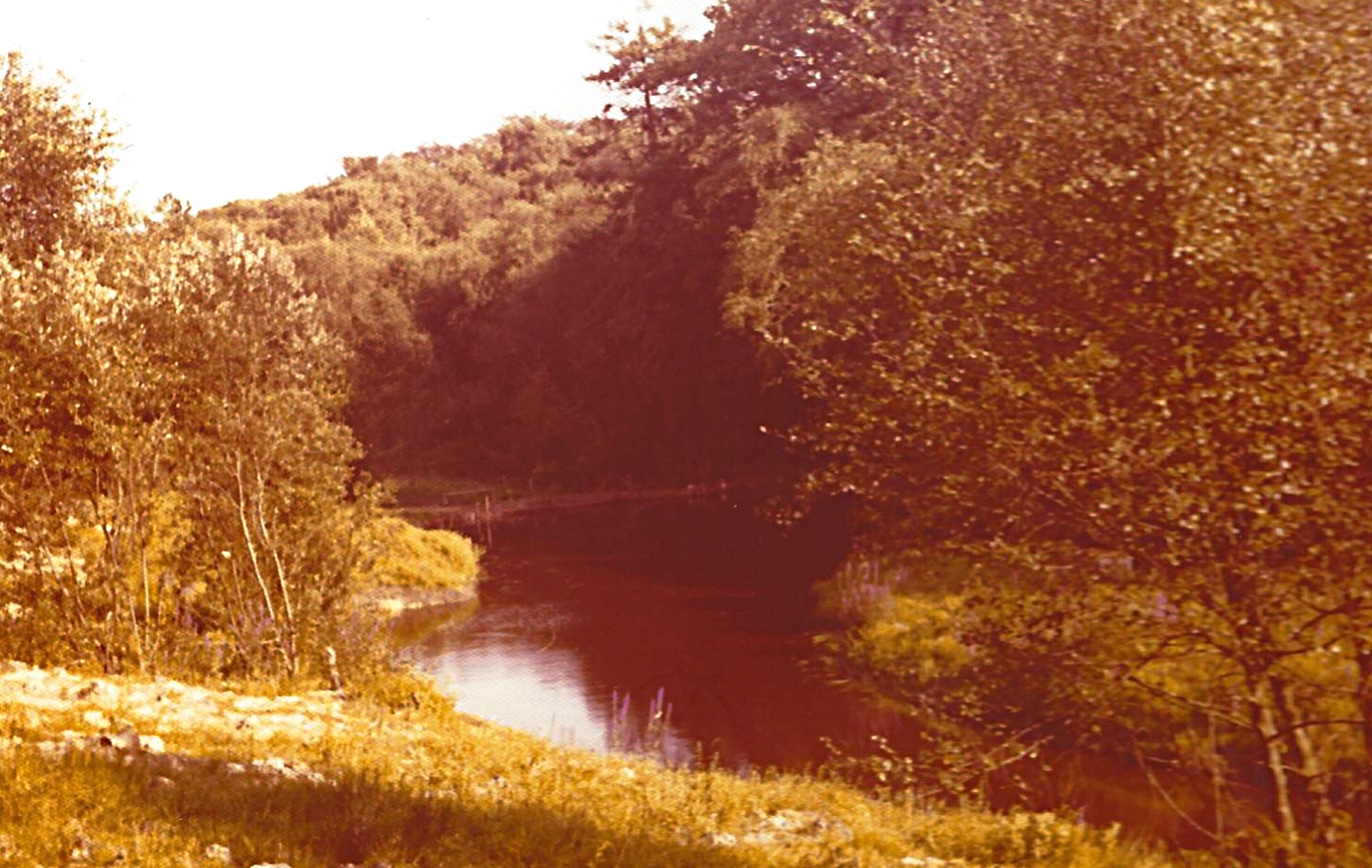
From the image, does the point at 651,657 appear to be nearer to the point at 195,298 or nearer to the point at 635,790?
the point at 195,298

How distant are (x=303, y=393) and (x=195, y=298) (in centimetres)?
253

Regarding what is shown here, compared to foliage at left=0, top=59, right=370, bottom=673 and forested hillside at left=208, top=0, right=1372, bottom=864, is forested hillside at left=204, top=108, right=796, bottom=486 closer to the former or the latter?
foliage at left=0, top=59, right=370, bottom=673

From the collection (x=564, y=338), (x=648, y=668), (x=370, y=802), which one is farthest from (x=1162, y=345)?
(x=564, y=338)

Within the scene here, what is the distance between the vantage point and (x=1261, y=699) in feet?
34.9

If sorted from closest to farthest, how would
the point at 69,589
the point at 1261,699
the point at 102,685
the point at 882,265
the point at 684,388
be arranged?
the point at 1261,699, the point at 882,265, the point at 102,685, the point at 69,589, the point at 684,388

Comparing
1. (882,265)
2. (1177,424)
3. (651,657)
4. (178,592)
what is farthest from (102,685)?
(651,657)

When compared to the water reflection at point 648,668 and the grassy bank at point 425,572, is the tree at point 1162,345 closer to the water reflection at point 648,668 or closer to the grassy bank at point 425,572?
the water reflection at point 648,668

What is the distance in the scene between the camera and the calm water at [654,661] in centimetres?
2695

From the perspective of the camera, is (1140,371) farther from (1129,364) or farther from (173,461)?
(173,461)

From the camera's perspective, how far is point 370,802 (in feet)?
39.3

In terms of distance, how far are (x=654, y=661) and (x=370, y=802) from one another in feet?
72.6

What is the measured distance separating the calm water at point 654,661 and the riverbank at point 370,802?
10.8ft

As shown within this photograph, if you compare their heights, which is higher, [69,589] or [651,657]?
[69,589]

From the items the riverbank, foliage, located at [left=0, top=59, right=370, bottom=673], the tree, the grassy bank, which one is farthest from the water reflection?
the tree
